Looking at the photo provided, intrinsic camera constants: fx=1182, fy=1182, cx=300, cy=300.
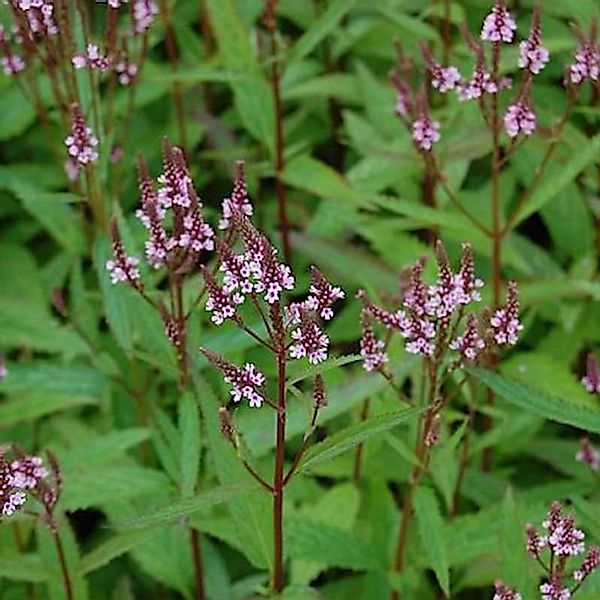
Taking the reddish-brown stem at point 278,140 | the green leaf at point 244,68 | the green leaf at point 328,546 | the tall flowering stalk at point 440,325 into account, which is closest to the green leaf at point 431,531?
the tall flowering stalk at point 440,325

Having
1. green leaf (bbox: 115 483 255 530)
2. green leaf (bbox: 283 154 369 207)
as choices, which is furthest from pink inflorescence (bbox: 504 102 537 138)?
green leaf (bbox: 115 483 255 530)

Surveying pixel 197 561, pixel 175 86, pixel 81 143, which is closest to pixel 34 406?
pixel 197 561

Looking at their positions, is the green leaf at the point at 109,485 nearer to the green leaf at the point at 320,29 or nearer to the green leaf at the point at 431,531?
the green leaf at the point at 431,531

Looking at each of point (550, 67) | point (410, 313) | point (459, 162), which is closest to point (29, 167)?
point (459, 162)

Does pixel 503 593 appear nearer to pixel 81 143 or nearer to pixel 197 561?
pixel 197 561

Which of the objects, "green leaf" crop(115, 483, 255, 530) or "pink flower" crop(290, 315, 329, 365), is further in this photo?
"green leaf" crop(115, 483, 255, 530)

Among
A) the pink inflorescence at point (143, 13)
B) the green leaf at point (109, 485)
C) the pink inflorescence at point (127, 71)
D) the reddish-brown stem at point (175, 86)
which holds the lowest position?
the green leaf at point (109, 485)

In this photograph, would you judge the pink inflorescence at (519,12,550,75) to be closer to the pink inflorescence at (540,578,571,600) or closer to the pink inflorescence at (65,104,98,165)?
the pink inflorescence at (65,104,98,165)

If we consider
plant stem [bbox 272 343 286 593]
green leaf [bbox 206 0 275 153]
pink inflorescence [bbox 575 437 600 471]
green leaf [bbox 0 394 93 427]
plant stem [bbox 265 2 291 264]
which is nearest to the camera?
plant stem [bbox 272 343 286 593]
